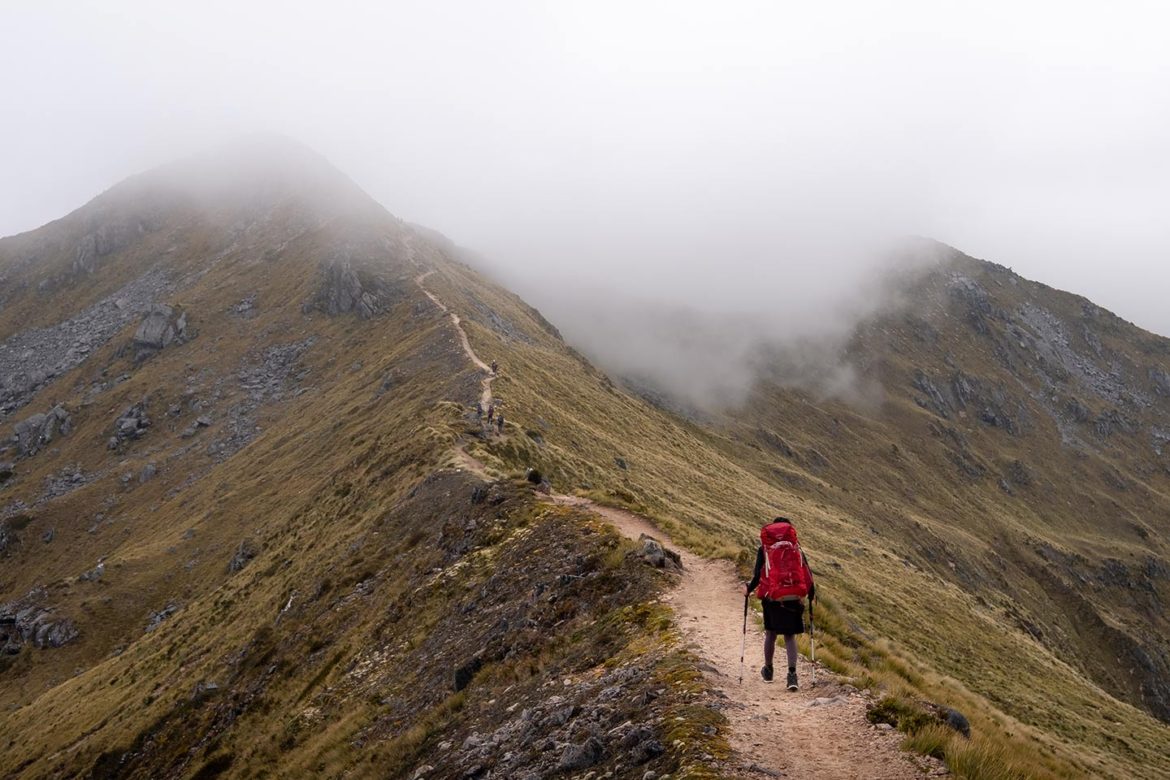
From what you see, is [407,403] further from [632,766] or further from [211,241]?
[211,241]

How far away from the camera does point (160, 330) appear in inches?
4208

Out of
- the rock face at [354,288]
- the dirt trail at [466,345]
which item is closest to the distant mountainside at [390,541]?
the rock face at [354,288]

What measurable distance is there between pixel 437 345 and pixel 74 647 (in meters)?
38.5

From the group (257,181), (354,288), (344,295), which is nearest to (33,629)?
(344,295)

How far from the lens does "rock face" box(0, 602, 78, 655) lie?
52.8 m

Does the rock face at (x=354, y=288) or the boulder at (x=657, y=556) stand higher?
the rock face at (x=354, y=288)

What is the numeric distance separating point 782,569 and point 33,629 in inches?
2567

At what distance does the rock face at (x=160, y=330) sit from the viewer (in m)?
106

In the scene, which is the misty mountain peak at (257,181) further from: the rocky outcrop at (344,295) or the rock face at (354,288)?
the rocky outcrop at (344,295)

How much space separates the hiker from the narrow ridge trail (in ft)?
2.22

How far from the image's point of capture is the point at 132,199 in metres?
162

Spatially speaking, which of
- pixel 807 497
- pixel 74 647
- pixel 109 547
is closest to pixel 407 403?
pixel 74 647

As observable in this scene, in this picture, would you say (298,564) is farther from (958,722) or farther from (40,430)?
(40,430)

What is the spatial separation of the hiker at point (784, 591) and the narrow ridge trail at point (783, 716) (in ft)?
2.22
